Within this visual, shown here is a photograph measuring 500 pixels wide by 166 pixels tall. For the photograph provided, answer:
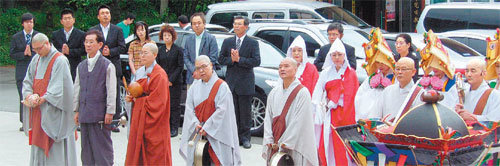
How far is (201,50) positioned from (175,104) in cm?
95

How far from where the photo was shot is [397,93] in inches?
286

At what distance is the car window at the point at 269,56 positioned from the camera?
37.5 ft

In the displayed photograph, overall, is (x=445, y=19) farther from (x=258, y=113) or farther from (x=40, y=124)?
(x=40, y=124)

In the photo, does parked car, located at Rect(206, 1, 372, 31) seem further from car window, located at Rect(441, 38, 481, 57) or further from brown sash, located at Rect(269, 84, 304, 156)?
brown sash, located at Rect(269, 84, 304, 156)

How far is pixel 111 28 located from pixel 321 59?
132 inches

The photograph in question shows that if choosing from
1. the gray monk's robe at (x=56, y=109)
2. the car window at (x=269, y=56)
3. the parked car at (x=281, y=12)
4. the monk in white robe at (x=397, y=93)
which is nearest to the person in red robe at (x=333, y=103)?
the monk in white robe at (x=397, y=93)

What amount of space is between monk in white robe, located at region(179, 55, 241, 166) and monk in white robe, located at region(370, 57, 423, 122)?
60.3 inches

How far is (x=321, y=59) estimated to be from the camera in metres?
10.3

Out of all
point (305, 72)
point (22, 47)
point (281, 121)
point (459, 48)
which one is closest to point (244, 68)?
point (305, 72)

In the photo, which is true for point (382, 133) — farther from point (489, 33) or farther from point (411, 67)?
point (489, 33)

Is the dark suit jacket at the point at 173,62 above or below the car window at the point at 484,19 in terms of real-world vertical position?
below

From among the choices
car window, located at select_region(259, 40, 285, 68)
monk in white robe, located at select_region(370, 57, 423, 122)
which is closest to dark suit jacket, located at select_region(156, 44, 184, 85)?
car window, located at select_region(259, 40, 285, 68)

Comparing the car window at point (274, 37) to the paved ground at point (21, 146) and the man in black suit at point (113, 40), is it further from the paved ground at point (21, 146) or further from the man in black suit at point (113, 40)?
the man in black suit at point (113, 40)

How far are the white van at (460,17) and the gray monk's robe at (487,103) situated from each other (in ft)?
29.3
